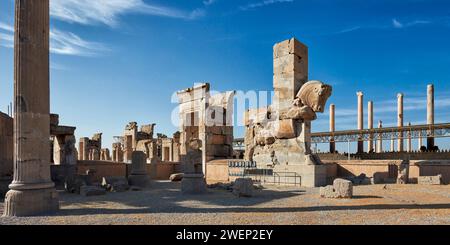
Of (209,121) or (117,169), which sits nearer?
(117,169)

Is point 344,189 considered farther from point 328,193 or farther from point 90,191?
point 90,191

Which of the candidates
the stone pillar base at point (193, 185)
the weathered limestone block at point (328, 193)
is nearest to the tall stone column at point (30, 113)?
the stone pillar base at point (193, 185)

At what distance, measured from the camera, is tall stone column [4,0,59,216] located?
7.02m

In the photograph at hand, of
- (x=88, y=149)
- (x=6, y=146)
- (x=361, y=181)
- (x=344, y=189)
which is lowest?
(x=361, y=181)

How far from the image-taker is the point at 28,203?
6883 mm

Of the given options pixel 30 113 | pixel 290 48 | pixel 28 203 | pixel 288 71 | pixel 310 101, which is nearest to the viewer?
pixel 28 203

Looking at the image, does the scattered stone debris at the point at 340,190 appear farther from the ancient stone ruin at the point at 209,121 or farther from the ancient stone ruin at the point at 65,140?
the ancient stone ruin at the point at 65,140

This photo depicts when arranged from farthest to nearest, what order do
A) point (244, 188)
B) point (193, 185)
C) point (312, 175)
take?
point (312, 175) < point (193, 185) < point (244, 188)

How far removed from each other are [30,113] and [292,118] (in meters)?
9.97

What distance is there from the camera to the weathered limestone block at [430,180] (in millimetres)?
12383

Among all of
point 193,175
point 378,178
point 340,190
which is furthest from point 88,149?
point 340,190

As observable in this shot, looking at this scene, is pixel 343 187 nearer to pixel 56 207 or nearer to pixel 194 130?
pixel 56 207

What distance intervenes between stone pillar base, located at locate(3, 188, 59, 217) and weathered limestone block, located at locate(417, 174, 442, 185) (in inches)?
523
